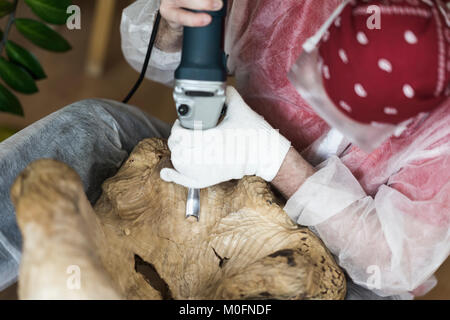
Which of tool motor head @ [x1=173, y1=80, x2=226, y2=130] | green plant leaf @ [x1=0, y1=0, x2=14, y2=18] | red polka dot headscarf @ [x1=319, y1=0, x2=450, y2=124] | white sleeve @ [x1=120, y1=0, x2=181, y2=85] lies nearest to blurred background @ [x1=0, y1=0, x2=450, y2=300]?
green plant leaf @ [x1=0, y1=0, x2=14, y2=18]

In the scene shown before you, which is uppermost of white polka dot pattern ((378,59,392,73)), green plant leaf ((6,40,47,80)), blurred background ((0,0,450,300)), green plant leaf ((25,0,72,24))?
green plant leaf ((25,0,72,24))

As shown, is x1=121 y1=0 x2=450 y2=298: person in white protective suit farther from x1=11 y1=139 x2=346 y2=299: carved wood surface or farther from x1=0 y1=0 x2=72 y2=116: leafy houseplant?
x1=0 y1=0 x2=72 y2=116: leafy houseplant

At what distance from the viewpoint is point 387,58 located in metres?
0.52

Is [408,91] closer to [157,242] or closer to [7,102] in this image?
[157,242]

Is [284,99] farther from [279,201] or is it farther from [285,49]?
[279,201]

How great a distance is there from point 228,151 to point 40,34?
1.71ft

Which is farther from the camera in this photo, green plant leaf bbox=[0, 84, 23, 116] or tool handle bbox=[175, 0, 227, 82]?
green plant leaf bbox=[0, 84, 23, 116]

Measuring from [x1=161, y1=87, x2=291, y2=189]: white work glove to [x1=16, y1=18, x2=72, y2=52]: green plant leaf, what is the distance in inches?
16.7

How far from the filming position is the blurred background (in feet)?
5.34

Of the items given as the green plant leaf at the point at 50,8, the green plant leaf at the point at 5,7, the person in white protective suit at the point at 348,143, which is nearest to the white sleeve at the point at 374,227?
the person in white protective suit at the point at 348,143

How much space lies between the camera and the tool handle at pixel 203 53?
1.96ft

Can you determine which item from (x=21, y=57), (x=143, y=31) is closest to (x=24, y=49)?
(x=21, y=57)

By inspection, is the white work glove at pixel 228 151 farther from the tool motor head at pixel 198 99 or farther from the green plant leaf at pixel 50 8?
the green plant leaf at pixel 50 8
